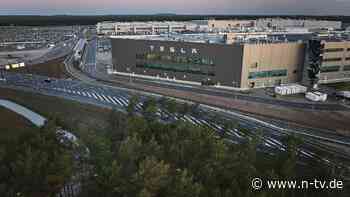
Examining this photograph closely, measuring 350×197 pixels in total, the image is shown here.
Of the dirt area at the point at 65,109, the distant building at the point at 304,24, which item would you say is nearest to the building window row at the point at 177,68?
the dirt area at the point at 65,109

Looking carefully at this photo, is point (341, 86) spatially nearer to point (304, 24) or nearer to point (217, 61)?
point (217, 61)

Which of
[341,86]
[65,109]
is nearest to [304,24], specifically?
[341,86]

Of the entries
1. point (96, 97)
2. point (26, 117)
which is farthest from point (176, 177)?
point (96, 97)

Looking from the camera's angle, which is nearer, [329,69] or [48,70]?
[329,69]

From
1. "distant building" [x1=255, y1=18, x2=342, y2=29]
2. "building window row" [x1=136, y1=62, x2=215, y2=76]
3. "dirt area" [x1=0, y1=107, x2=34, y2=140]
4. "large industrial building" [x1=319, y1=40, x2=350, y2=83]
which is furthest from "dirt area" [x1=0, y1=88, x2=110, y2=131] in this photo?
"distant building" [x1=255, y1=18, x2=342, y2=29]

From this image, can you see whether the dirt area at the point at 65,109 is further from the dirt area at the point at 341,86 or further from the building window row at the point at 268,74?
the dirt area at the point at 341,86

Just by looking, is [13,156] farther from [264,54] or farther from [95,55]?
[95,55]

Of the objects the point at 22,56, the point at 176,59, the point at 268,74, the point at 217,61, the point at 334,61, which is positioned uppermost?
the point at 334,61
